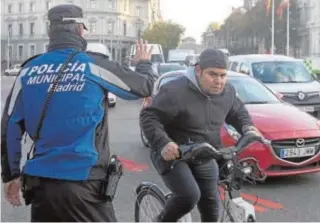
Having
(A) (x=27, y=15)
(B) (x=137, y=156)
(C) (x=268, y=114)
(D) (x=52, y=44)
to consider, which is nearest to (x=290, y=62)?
(B) (x=137, y=156)

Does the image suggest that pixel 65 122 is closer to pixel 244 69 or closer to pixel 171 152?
pixel 171 152

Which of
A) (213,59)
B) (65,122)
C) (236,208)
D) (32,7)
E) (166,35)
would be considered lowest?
(236,208)

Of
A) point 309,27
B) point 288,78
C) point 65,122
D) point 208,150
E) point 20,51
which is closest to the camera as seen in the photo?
point 65,122

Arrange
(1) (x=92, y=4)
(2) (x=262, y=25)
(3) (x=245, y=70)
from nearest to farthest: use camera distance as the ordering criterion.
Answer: (3) (x=245, y=70)
(2) (x=262, y=25)
(1) (x=92, y=4)

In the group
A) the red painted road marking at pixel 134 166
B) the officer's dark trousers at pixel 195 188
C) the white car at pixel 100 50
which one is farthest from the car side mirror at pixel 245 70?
the officer's dark trousers at pixel 195 188

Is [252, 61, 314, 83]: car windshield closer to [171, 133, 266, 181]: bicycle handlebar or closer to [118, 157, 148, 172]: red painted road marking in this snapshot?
[118, 157, 148, 172]: red painted road marking

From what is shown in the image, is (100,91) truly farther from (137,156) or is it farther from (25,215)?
(137,156)

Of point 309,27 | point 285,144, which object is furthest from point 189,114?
point 309,27

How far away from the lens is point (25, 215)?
6008mm

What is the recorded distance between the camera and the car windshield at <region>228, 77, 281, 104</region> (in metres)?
8.70

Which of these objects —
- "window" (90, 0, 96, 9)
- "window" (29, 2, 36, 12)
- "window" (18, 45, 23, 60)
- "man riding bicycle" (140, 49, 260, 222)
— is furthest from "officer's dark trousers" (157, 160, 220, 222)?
"window" (18, 45, 23, 60)

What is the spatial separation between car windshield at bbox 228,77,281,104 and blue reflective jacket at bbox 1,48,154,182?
562 cm

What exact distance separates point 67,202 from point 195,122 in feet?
4.01

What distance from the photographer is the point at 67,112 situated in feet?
9.96
